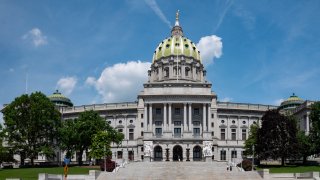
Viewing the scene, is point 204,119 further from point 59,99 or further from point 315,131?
point 59,99

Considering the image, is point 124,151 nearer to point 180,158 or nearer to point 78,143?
point 180,158

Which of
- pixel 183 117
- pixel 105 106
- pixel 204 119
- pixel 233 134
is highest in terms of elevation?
pixel 105 106

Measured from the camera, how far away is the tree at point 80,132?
287 ft

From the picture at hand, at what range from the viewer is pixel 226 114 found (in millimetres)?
123188

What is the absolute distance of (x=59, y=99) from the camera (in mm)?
144000

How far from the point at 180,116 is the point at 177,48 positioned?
34.6 meters

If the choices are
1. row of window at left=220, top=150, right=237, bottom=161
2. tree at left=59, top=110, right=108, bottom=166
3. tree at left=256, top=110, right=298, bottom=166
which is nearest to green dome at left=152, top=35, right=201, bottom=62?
row of window at left=220, top=150, right=237, bottom=161

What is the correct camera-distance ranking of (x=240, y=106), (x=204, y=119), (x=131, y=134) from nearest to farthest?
1. (x=204, y=119)
2. (x=131, y=134)
3. (x=240, y=106)

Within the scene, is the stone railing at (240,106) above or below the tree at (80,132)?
above

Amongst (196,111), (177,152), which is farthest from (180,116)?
(177,152)

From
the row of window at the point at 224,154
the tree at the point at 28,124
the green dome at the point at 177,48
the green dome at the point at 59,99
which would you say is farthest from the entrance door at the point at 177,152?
the green dome at the point at 59,99

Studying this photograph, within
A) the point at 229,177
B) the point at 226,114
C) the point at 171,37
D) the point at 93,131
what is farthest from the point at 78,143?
the point at 171,37

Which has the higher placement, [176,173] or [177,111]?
[177,111]

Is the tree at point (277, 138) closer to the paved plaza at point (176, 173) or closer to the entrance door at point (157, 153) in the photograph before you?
the paved plaza at point (176, 173)
